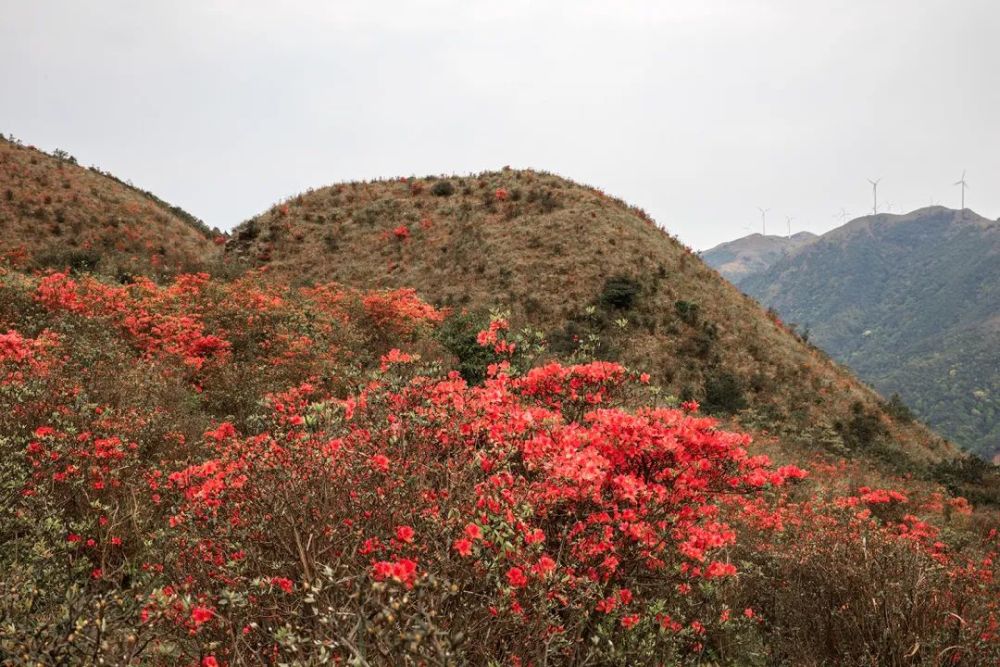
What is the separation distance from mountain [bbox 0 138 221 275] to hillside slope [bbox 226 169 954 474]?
3816mm

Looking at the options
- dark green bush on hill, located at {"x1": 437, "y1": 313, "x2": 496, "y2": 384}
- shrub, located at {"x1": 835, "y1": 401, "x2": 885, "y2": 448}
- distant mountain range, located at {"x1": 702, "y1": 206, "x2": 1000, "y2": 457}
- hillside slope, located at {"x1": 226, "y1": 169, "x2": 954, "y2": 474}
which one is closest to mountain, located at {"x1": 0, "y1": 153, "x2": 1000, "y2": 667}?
dark green bush on hill, located at {"x1": 437, "y1": 313, "x2": 496, "y2": 384}

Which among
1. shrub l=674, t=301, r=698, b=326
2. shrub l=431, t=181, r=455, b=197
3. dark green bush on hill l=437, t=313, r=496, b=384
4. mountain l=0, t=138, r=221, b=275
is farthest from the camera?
shrub l=431, t=181, r=455, b=197

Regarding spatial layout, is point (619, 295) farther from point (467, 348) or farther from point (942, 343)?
point (942, 343)

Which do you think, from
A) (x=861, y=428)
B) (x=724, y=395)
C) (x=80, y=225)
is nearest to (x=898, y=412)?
(x=861, y=428)

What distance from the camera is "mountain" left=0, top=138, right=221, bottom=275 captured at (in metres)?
21.1

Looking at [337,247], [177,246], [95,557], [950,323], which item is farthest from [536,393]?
[950,323]

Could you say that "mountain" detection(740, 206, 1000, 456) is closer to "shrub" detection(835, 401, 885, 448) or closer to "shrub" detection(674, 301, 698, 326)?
"shrub" detection(835, 401, 885, 448)

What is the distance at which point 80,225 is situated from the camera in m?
24.6

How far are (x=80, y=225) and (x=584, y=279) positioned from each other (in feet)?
76.0

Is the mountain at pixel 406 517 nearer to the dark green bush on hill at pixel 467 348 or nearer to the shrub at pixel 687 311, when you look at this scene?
the dark green bush on hill at pixel 467 348

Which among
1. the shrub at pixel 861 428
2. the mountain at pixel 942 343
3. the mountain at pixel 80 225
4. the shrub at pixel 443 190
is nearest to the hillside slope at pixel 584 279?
the shrub at pixel 861 428

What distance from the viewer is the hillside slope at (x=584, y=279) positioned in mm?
20344

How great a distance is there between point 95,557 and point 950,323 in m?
192

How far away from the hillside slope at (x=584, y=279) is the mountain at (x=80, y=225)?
3.82 meters
